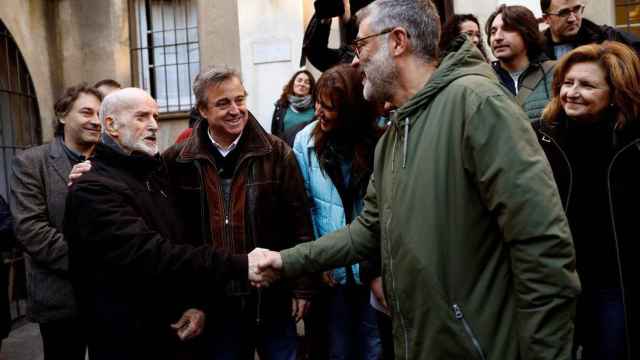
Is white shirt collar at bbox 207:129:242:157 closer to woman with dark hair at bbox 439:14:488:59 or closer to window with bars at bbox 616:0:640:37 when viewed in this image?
woman with dark hair at bbox 439:14:488:59

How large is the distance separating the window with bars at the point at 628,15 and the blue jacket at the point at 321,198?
536cm

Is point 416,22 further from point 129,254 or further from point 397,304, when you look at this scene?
point 129,254

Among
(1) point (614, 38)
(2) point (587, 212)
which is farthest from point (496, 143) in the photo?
(1) point (614, 38)

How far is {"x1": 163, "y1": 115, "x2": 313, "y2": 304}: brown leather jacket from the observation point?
3.68m

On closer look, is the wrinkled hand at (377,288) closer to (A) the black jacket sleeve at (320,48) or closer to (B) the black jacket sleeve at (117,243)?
(B) the black jacket sleeve at (117,243)

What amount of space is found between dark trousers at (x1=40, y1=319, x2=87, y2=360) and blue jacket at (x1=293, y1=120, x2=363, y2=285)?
66.0 inches

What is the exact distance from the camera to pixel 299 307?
382 cm

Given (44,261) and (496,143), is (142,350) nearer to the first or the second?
(44,261)

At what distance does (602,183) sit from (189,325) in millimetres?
2189

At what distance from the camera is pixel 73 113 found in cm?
449

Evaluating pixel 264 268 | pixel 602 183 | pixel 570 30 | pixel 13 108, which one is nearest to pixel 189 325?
pixel 264 268

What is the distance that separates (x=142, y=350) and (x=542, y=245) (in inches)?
76.1

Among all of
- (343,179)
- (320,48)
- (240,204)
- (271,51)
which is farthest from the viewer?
(271,51)

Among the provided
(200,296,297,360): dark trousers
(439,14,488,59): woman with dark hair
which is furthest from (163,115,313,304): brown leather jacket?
(439,14,488,59): woman with dark hair
